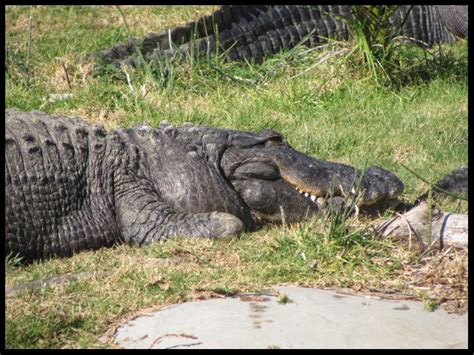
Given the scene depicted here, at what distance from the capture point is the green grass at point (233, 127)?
4.85 m

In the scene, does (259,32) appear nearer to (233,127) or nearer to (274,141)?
(233,127)

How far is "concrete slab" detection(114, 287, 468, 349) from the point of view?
4188mm

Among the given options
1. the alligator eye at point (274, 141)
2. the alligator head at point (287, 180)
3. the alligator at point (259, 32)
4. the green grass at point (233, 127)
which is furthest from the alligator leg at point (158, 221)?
the alligator at point (259, 32)

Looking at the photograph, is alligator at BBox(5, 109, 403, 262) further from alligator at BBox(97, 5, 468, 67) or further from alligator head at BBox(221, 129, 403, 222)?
alligator at BBox(97, 5, 468, 67)

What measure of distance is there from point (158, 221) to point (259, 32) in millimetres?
5015

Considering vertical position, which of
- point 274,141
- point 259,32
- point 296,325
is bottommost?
point 296,325

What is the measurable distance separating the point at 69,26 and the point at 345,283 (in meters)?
6.22

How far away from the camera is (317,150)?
25.6ft

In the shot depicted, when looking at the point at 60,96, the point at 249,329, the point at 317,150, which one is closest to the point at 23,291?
the point at 249,329

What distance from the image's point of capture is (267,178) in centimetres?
653

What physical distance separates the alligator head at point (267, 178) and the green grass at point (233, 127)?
256 millimetres

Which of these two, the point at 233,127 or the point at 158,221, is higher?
the point at 233,127

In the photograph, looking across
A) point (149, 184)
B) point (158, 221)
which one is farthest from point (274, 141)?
point (158, 221)
